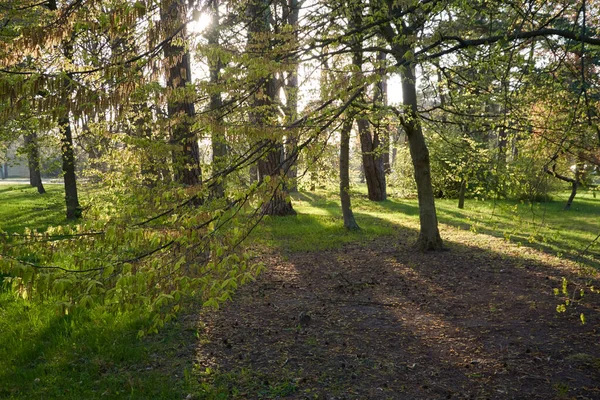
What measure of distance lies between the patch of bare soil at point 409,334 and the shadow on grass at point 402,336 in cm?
2

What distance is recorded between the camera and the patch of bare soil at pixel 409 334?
4844 millimetres

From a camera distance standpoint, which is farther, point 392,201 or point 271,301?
point 392,201

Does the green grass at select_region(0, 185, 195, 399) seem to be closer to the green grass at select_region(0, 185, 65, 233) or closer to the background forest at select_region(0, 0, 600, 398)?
the background forest at select_region(0, 0, 600, 398)

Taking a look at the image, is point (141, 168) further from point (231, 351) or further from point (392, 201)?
point (392, 201)

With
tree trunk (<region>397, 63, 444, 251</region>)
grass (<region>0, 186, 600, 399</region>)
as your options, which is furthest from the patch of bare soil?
tree trunk (<region>397, 63, 444, 251</region>)

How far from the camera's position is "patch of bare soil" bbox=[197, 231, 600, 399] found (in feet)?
15.9

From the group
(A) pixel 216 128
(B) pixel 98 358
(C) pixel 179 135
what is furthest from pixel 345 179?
(A) pixel 216 128

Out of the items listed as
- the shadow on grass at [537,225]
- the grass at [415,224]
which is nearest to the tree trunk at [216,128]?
the grass at [415,224]

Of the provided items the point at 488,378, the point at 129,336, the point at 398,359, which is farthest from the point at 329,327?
the point at 129,336

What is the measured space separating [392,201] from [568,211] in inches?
287

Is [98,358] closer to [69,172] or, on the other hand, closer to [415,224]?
[69,172]

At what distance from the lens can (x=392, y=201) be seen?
69.7 feet

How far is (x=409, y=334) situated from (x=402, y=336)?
Result: 0.13 meters

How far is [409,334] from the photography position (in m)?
6.18
